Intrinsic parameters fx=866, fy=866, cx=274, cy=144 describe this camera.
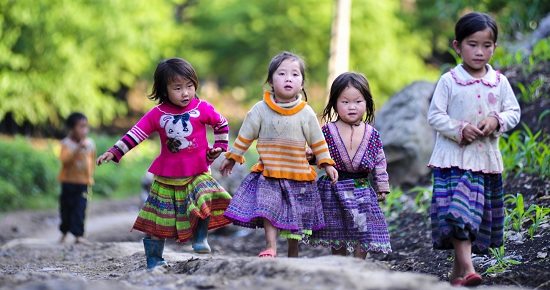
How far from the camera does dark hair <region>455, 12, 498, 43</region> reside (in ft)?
18.2

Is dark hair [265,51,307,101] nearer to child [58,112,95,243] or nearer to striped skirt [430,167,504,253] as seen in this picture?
striped skirt [430,167,504,253]

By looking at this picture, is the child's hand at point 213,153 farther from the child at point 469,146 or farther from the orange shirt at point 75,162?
the orange shirt at point 75,162

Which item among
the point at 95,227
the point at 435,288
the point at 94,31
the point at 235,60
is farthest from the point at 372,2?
the point at 435,288

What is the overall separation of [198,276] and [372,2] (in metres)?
22.4

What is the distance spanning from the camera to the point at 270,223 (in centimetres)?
588

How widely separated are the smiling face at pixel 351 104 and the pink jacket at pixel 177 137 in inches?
35.8

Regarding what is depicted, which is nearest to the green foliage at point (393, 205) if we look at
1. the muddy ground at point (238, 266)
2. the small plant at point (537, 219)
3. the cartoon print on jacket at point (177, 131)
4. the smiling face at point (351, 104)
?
the muddy ground at point (238, 266)

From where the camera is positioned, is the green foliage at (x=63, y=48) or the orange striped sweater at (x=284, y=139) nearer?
the orange striped sweater at (x=284, y=139)

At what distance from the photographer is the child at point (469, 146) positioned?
5.48 meters

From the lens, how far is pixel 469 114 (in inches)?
219

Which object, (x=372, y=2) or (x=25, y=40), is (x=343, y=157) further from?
(x=372, y=2)

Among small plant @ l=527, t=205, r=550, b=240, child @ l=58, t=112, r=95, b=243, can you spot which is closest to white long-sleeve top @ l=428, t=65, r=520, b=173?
small plant @ l=527, t=205, r=550, b=240

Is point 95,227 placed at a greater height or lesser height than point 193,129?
lesser

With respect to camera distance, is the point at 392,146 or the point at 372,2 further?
the point at 372,2
